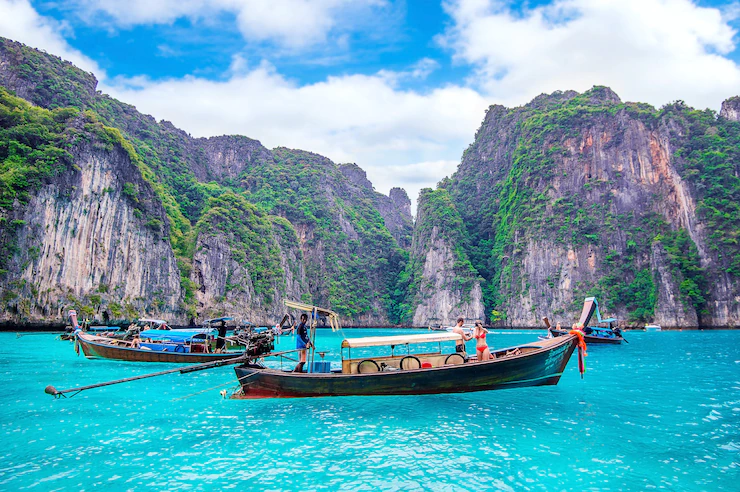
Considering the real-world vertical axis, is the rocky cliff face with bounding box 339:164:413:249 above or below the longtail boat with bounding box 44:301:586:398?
above

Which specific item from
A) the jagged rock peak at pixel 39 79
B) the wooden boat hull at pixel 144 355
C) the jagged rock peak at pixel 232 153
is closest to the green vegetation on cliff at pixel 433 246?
the jagged rock peak at pixel 232 153

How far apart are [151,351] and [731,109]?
97.3 m

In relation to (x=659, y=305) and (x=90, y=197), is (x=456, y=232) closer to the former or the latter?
(x=659, y=305)

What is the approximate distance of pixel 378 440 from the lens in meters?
9.05

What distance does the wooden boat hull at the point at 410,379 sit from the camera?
1256 centimetres

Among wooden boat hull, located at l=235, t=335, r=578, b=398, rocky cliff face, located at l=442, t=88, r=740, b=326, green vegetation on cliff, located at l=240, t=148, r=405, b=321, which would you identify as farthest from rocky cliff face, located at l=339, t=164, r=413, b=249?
wooden boat hull, located at l=235, t=335, r=578, b=398

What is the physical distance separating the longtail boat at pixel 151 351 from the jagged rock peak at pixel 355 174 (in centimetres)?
12005

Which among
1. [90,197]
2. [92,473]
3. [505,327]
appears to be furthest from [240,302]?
[92,473]

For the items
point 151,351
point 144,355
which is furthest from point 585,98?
point 144,355

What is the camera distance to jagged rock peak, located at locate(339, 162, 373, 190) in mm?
141625

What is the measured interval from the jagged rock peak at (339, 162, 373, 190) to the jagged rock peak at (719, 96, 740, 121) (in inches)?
3771

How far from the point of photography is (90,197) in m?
47.9

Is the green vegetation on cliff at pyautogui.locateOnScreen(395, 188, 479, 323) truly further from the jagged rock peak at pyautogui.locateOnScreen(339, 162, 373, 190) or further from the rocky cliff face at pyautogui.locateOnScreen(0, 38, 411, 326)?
the jagged rock peak at pyautogui.locateOnScreen(339, 162, 373, 190)

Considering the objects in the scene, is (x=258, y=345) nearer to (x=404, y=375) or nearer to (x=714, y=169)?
(x=404, y=375)
